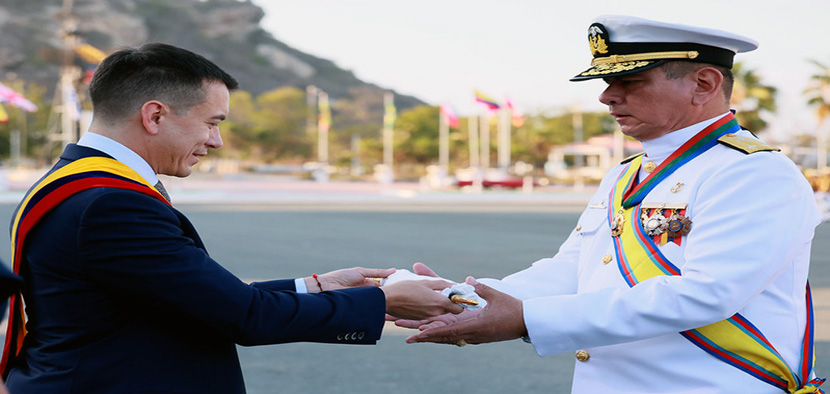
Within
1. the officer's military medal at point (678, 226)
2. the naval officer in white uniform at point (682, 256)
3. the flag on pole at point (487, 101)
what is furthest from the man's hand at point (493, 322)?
the flag on pole at point (487, 101)

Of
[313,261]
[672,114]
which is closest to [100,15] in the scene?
[313,261]

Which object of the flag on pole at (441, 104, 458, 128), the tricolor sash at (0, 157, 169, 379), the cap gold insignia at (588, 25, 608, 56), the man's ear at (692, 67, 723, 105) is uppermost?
the flag on pole at (441, 104, 458, 128)

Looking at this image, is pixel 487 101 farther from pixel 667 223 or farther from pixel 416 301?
pixel 667 223

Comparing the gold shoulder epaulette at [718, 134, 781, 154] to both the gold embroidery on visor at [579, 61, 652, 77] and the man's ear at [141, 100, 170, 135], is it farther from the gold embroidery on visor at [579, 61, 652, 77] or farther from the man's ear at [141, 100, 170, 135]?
the man's ear at [141, 100, 170, 135]

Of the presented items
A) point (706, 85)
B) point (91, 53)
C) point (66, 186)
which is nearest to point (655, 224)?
point (706, 85)

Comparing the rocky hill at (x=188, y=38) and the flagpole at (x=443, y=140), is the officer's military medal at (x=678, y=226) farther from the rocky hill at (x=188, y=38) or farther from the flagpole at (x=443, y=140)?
the rocky hill at (x=188, y=38)

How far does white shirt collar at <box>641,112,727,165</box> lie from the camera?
7.48 ft

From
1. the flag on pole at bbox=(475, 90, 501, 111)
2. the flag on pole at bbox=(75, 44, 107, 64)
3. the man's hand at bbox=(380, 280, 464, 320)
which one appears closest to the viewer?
the man's hand at bbox=(380, 280, 464, 320)

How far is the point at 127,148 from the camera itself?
6.86ft

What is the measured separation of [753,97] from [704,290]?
4566 cm

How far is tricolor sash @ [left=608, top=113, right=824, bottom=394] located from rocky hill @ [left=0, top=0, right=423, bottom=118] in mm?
118885

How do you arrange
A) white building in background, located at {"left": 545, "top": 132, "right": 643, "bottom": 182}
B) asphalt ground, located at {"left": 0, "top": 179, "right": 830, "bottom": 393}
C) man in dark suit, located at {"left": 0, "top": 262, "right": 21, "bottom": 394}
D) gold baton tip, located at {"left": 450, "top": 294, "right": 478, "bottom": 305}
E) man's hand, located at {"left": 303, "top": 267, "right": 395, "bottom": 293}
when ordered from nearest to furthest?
1. man in dark suit, located at {"left": 0, "top": 262, "right": 21, "bottom": 394}
2. gold baton tip, located at {"left": 450, "top": 294, "right": 478, "bottom": 305}
3. man's hand, located at {"left": 303, "top": 267, "right": 395, "bottom": 293}
4. asphalt ground, located at {"left": 0, "top": 179, "right": 830, "bottom": 393}
5. white building in background, located at {"left": 545, "top": 132, "right": 643, "bottom": 182}

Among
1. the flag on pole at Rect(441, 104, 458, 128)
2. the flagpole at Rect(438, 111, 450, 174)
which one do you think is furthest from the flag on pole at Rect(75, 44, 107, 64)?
the flagpole at Rect(438, 111, 450, 174)

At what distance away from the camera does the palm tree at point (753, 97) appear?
43312 millimetres
